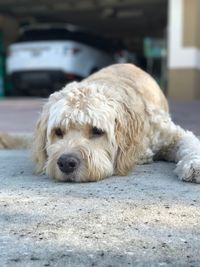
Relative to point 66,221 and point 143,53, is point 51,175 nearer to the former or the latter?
point 66,221

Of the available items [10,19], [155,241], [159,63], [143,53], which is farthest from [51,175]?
[143,53]

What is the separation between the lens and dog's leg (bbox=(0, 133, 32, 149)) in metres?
6.84

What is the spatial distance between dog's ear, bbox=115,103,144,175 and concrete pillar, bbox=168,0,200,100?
851 cm

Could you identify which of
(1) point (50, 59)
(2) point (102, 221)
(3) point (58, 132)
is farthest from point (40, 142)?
(1) point (50, 59)

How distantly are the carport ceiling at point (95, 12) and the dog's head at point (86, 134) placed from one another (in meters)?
14.0

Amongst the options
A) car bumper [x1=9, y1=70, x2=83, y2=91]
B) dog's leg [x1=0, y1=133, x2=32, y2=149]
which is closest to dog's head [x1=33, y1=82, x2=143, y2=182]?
dog's leg [x1=0, y1=133, x2=32, y2=149]

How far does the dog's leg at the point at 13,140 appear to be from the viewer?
269 inches

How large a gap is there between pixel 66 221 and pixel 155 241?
582 mm

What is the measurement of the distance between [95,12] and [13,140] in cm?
1465

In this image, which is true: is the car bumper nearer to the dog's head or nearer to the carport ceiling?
the carport ceiling

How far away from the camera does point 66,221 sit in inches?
123

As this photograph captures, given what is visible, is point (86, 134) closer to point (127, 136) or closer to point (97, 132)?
point (97, 132)

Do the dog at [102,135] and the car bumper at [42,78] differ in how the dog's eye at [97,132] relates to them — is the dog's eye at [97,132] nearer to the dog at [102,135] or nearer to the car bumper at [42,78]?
the dog at [102,135]

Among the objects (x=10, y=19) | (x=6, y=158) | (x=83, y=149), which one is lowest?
(x=6, y=158)
